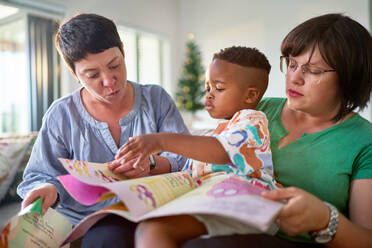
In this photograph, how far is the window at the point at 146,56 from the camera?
6.16 metres

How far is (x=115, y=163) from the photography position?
0.92 m

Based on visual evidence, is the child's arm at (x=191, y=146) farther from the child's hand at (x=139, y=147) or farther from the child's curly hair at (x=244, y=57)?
the child's curly hair at (x=244, y=57)

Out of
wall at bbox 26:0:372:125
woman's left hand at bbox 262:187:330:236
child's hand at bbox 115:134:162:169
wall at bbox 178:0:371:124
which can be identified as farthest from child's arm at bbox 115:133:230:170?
wall at bbox 178:0:371:124

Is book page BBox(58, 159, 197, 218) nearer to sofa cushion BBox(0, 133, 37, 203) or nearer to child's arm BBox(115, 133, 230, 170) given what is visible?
child's arm BBox(115, 133, 230, 170)

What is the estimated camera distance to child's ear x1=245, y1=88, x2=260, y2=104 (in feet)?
3.69

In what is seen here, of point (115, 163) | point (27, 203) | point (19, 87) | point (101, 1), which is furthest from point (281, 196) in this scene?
point (101, 1)

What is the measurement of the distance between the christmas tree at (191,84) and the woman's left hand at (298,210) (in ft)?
18.7

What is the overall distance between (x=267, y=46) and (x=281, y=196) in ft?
18.4

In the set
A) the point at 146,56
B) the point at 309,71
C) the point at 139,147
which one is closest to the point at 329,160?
the point at 309,71

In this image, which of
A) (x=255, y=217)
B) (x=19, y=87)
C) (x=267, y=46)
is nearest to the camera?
(x=255, y=217)

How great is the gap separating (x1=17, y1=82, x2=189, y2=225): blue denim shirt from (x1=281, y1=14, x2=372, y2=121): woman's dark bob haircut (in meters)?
0.62

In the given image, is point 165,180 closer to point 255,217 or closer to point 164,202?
point 164,202

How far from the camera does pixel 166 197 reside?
30.5 inches

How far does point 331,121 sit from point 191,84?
5470mm
